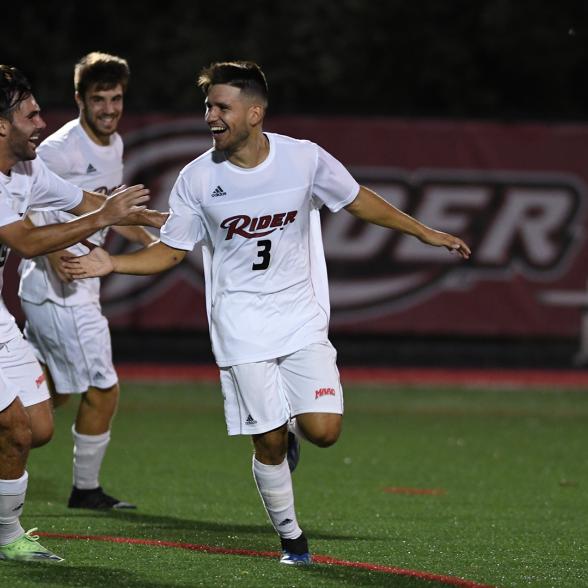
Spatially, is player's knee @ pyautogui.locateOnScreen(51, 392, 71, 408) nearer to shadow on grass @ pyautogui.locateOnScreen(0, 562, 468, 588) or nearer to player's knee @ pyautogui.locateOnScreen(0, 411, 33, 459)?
player's knee @ pyautogui.locateOnScreen(0, 411, 33, 459)

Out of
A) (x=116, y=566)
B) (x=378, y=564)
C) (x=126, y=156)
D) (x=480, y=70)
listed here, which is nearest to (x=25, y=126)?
(x=116, y=566)

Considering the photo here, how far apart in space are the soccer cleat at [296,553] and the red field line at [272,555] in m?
0.09

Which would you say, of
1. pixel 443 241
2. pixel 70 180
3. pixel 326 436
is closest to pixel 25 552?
pixel 326 436

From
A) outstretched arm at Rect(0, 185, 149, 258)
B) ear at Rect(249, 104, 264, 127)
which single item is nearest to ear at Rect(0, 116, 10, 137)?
outstretched arm at Rect(0, 185, 149, 258)

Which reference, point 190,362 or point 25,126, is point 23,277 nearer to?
point 25,126

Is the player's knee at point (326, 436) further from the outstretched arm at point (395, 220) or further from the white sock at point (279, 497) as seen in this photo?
the outstretched arm at point (395, 220)

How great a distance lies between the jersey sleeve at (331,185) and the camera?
6691 mm

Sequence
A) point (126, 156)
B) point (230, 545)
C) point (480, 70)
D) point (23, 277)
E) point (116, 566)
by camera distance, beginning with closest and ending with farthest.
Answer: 1. point (116, 566)
2. point (230, 545)
3. point (23, 277)
4. point (126, 156)
5. point (480, 70)

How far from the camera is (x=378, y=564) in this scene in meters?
6.54

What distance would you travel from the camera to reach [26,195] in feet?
22.4

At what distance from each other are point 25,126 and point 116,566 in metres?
2.06

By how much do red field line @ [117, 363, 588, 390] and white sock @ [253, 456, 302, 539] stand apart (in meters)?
8.79

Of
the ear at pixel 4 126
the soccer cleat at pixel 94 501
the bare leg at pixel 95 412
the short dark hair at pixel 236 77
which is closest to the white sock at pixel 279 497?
the short dark hair at pixel 236 77

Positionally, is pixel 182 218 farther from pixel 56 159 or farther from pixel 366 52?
pixel 366 52
